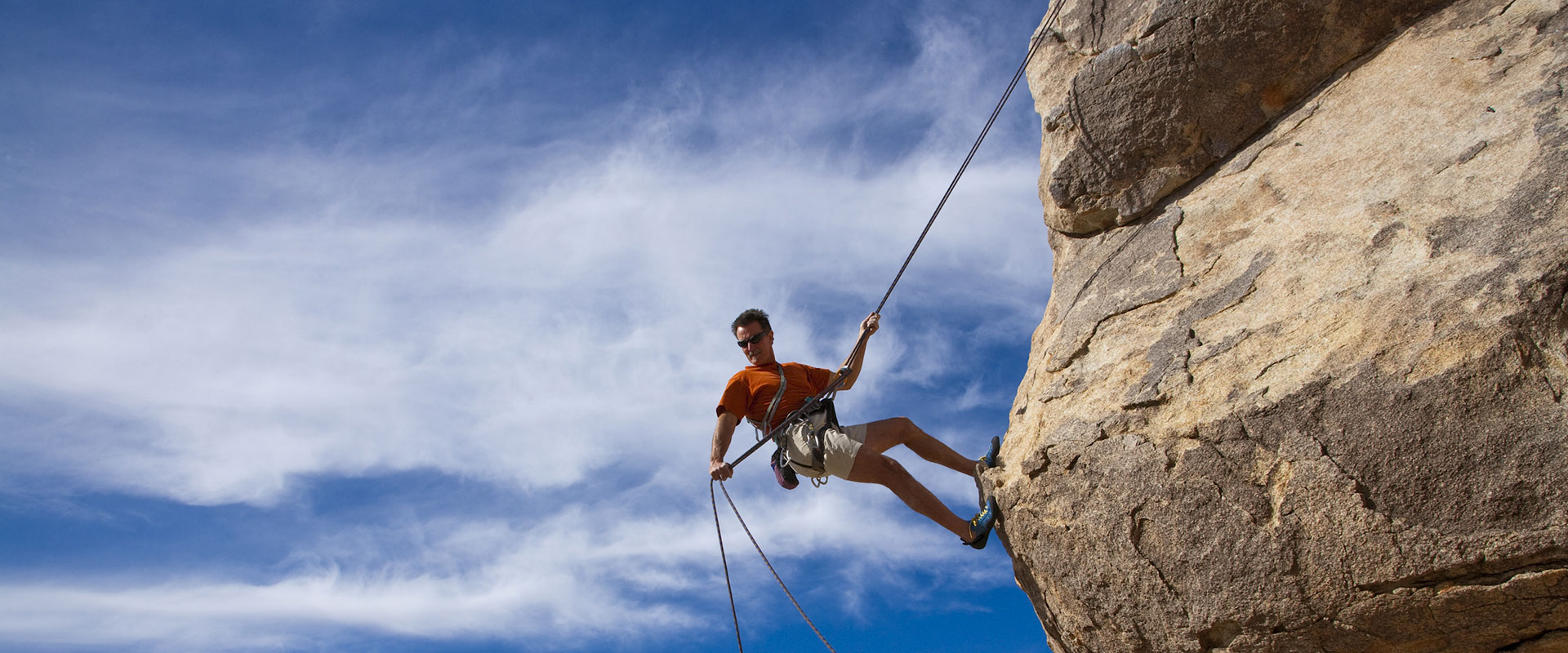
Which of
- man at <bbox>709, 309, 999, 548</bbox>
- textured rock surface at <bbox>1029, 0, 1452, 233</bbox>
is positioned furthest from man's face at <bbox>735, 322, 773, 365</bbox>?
textured rock surface at <bbox>1029, 0, 1452, 233</bbox>

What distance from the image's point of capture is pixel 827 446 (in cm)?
668

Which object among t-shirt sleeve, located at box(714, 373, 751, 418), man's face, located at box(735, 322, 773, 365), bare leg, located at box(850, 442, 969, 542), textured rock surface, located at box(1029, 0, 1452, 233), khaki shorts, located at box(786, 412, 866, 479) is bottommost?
bare leg, located at box(850, 442, 969, 542)

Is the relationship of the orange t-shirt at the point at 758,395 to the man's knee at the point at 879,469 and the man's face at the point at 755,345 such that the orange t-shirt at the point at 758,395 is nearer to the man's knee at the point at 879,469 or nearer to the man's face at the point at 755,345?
the man's face at the point at 755,345

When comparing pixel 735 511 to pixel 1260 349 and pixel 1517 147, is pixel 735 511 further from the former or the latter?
pixel 1517 147

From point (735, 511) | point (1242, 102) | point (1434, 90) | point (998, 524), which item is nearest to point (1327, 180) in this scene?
point (1434, 90)

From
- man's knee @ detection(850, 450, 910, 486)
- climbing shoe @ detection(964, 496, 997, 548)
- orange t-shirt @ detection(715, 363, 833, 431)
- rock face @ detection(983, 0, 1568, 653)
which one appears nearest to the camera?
rock face @ detection(983, 0, 1568, 653)

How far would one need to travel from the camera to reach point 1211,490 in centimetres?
482

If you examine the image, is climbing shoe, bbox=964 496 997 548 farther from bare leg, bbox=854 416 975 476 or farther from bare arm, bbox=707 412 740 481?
bare arm, bbox=707 412 740 481

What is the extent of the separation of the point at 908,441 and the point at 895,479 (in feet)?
1.33

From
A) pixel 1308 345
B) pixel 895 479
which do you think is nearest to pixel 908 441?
pixel 895 479

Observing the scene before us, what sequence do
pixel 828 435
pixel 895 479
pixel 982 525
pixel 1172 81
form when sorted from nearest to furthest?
pixel 982 525, pixel 1172 81, pixel 895 479, pixel 828 435

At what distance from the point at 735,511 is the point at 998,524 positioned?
2.31 meters

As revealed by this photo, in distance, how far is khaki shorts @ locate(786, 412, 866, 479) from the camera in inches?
260

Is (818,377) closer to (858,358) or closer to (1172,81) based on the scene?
(858,358)
